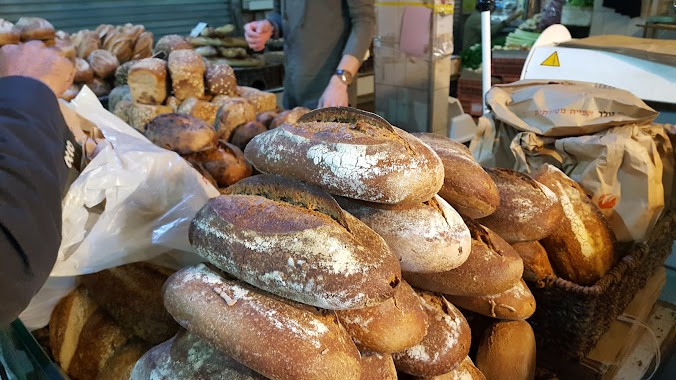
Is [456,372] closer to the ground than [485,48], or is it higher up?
closer to the ground

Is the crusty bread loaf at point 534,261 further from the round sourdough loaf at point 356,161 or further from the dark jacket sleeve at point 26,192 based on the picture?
the dark jacket sleeve at point 26,192

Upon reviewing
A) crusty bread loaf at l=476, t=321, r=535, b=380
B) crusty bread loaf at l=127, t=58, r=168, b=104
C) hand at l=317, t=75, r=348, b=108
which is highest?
crusty bread loaf at l=127, t=58, r=168, b=104

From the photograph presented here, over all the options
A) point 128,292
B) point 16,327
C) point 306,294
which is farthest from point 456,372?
point 16,327

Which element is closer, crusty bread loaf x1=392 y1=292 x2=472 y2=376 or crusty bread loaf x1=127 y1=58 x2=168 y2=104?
crusty bread loaf x1=392 y1=292 x2=472 y2=376

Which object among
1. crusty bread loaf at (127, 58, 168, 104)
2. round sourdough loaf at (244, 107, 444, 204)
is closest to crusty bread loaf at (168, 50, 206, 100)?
crusty bread loaf at (127, 58, 168, 104)

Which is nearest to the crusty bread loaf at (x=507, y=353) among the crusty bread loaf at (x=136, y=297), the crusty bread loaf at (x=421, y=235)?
the crusty bread loaf at (x=421, y=235)

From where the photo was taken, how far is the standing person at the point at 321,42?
8.16 feet

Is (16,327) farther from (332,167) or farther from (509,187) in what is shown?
(509,187)

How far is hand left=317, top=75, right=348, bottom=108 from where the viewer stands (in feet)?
7.91

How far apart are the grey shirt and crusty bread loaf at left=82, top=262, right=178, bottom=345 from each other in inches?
68.7

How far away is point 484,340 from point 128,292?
2.46ft

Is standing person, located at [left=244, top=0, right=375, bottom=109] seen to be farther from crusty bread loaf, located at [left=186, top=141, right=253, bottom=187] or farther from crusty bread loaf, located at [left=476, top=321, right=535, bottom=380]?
crusty bread loaf, located at [left=476, top=321, right=535, bottom=380]

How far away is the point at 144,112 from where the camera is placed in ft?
6.51

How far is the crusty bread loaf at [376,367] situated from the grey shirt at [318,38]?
78.7 inches
